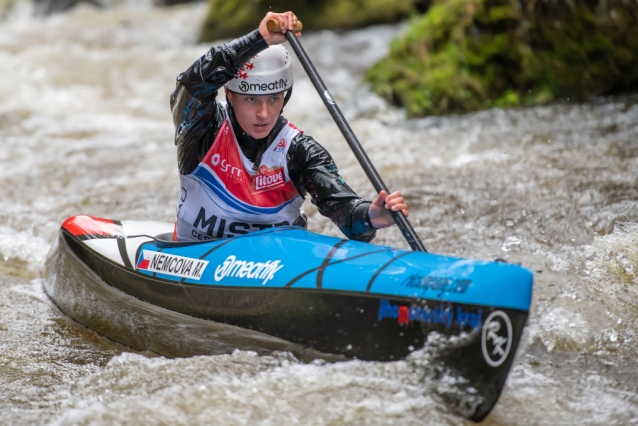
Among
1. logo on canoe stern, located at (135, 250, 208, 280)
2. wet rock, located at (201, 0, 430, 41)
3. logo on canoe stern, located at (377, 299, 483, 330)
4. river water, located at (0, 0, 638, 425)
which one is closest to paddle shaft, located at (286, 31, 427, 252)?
logo on canoe stern, located at (377, 299, 483, 330)

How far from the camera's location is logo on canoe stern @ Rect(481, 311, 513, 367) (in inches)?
94.5

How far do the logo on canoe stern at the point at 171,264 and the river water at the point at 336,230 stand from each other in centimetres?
38

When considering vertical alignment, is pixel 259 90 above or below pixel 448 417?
above

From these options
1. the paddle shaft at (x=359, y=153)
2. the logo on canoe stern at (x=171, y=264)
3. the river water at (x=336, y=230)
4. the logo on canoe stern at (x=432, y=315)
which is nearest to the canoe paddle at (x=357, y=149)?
the paddle shaft at (x=359, y=153)

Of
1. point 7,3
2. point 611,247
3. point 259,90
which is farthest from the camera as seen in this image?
point 7,3

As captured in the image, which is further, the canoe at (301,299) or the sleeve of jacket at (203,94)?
Result: the sleeve of jacket at (203,94)

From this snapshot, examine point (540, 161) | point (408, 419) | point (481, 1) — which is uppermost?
point (481, 1)

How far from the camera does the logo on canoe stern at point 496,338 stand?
2.40 metres

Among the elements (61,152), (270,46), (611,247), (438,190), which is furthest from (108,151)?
(611,247)

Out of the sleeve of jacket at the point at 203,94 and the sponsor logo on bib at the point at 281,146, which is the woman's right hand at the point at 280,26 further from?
the sponsor logo on bib at the point at 281,146

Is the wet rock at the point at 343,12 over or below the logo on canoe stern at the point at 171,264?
over

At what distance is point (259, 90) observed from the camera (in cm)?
318

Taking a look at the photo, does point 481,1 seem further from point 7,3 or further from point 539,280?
point 7,3

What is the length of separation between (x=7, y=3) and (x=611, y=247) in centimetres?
1764
